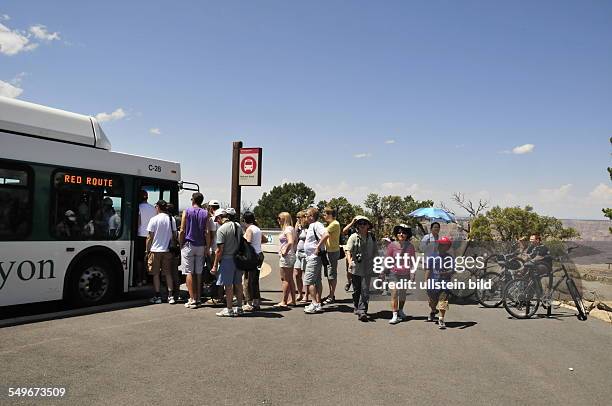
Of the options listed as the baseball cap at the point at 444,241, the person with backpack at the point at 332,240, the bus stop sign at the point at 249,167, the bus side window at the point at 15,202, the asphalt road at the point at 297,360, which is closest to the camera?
the asphalt road at the point at 297,360

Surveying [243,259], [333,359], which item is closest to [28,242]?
[243,259]

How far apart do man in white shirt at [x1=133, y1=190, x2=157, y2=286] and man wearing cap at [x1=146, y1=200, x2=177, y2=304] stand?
0.37 meters

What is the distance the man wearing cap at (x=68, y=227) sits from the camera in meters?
7.40

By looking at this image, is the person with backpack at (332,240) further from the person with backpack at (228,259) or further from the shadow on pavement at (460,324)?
the shadow on pavement at (460,324)

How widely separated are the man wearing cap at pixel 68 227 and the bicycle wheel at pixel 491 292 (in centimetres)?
793

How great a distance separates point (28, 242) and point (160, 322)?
2328mm

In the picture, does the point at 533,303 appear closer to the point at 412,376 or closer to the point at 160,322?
the point at 412,376

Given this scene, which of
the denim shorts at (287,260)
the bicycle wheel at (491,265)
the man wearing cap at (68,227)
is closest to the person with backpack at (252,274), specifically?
the denim shorts at (287,260)

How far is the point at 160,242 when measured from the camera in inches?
330

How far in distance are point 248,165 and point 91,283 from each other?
513 cm

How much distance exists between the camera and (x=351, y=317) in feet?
26.6

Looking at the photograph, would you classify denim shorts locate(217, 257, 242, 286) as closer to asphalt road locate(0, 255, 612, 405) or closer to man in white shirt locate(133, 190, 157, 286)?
asphalt road locate(0, 255, 612, 405)
